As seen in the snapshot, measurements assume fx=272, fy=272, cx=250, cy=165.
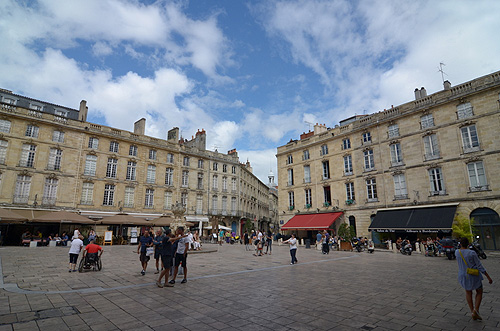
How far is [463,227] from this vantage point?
17750 millimetres

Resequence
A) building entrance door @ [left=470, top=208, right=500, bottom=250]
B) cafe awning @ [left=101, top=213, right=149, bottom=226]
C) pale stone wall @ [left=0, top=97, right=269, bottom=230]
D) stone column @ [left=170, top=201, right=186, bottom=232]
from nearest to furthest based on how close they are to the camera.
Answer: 1. stone column @ [left=170, top=201, right=186, bottom=232]
2. building entrance door @ [left=470, top=208, right=500, bottom=250]
3. cafe awning @ [left=101, top=213, right=149, bottom=226]
4. pale stone wall @ [left=0, top=97, right=269, bottom=230]

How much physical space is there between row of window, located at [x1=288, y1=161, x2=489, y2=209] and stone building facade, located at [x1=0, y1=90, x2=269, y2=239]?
11382 mm

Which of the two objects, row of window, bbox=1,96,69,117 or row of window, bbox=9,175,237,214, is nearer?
row of window, bbox=9,175,237,214

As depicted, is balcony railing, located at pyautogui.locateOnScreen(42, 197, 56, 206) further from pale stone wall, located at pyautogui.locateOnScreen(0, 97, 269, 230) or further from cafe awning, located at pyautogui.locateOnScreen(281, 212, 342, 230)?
cafe awning, located at pyautogui.locateOnScreen(281, 212, 342, 230)

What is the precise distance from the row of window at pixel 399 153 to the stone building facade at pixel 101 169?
11222mm

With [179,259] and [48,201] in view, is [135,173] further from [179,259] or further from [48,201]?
[179,259]

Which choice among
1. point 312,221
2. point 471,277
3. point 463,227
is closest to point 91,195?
point 312,221

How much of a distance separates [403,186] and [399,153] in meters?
2.86

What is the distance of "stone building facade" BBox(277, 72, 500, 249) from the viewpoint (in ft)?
61.3

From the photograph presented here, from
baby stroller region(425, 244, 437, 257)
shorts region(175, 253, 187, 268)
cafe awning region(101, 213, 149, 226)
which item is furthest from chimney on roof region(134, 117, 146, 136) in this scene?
baby stroller region(425, 244, 437, 257)

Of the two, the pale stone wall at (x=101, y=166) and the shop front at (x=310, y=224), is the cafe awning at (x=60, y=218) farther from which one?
the shop front at (x=310, y=224)

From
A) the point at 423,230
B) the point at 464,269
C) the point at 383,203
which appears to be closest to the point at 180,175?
the point at 383,203

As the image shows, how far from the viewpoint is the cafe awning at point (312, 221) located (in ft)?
84.1

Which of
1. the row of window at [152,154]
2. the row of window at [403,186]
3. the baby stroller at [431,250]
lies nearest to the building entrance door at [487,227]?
the row of window at [403,186]
